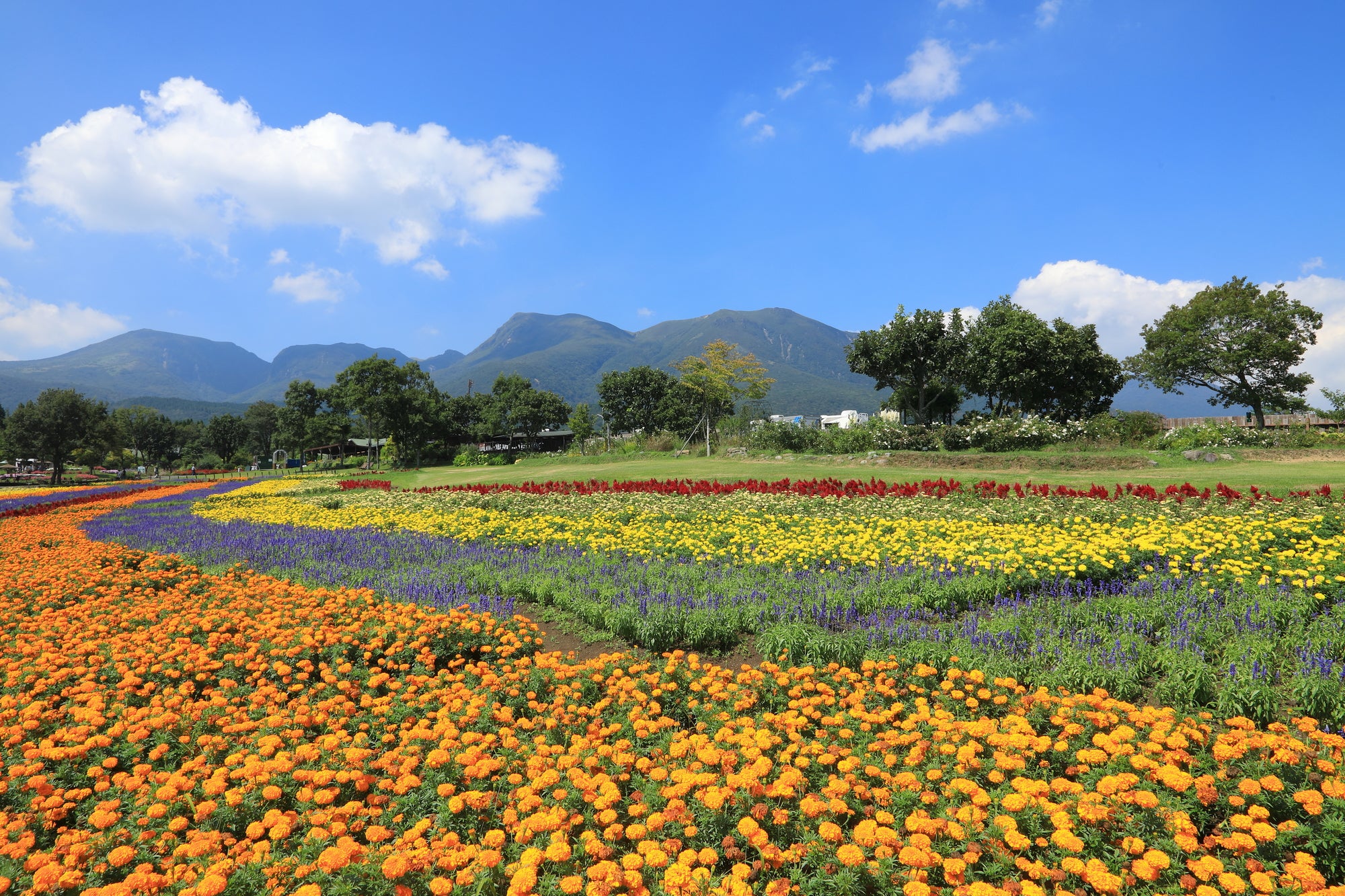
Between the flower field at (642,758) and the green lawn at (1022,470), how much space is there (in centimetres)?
1006

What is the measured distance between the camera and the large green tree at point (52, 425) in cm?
4241

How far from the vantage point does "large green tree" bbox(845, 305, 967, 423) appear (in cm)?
3484

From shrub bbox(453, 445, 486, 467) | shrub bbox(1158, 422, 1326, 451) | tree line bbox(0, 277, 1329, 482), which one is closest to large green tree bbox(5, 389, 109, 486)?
tree line bbox(0, 277, 1329, 482)

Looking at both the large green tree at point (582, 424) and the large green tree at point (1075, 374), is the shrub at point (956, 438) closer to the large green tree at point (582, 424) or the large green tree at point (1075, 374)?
the large green tree at point (1075, 374)

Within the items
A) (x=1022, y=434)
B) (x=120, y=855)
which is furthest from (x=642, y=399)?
(x=120, y=855)

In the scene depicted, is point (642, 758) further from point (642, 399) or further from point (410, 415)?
point (642, 399)

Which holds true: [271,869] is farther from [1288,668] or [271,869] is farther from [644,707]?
[1288,668]

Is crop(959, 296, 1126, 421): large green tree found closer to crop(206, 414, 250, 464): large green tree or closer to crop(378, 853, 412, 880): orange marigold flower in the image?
crop(378, 853, 412, 880): orange marigold flower

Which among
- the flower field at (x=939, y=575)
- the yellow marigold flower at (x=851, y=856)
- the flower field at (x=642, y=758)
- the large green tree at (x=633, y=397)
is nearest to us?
the yellow marigold flower at (x=851, y=856)

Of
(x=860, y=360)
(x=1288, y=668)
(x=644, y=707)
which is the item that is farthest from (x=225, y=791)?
(x=860, y=360)

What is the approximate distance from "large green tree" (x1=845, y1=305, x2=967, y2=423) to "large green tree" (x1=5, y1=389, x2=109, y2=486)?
169 ft

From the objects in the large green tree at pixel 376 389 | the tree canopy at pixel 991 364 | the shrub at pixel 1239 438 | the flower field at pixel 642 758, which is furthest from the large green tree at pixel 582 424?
the flower field at pixel 642 758

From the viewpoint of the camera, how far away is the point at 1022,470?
20.7 m

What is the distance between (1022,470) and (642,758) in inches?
811
